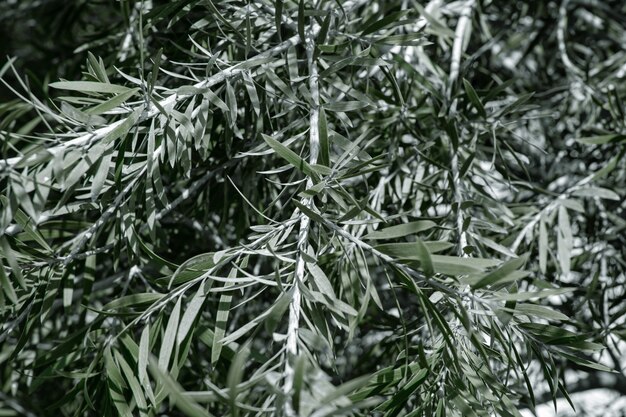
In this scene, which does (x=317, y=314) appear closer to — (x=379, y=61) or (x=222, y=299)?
(x=222, y=299)

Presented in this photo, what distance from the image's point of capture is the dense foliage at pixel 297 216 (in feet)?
2.15

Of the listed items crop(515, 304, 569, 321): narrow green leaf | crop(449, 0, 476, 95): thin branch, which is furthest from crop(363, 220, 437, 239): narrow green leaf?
crop(449, 0, 476, 95): thin branch

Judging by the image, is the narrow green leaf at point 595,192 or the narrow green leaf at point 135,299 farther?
the narrow green leaf at point 595,192

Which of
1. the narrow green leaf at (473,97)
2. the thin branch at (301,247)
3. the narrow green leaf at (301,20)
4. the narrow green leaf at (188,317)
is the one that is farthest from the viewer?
the narrow green leaf at (473,97)

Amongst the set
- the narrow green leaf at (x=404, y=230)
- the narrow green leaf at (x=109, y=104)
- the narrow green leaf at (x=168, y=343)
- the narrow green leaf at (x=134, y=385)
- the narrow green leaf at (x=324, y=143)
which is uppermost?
the narrow green leaf at (x=109, y=104)

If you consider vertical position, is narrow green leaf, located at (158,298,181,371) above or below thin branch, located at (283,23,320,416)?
below

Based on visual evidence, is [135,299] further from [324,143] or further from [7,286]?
[324,143]

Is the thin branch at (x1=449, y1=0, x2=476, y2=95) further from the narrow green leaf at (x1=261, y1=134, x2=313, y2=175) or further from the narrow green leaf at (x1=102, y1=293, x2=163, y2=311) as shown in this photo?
the narrow green leaf at (x1=102, y1=293, x2=163, y2=311)

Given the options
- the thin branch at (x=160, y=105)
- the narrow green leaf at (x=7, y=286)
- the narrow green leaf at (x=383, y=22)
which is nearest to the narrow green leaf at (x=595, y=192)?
the narrow green leaf at (x=383, y=22)

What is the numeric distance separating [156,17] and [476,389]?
0.65m

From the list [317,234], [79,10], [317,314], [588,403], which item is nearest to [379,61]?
[317,234]

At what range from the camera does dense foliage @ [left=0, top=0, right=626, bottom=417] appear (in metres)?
0.66

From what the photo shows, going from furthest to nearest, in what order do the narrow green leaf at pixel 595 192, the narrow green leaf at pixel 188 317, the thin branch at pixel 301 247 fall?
the narrow green leaf at pixel 595 192 < the narrow green leaf at pixel 188 317 < the thin branch at pixel 301 247

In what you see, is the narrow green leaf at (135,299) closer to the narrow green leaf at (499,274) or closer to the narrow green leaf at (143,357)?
the narrow green leaf at (143,357)
